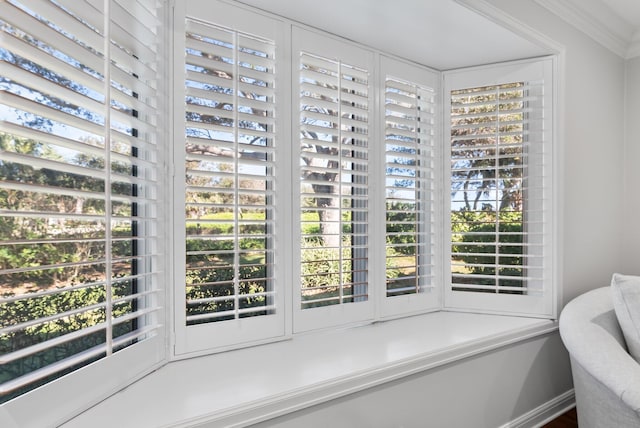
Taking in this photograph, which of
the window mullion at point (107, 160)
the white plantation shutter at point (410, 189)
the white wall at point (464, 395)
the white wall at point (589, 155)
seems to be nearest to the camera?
the window mullion at point (107, 160)

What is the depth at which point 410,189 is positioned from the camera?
89.9 inches

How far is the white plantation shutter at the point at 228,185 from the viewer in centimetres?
160

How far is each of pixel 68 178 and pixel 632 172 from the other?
128 inches

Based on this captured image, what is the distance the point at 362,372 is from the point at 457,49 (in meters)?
1.69

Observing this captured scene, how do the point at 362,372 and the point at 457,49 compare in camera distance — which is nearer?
the point at 362,372

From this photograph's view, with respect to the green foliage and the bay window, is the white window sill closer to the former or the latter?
the bay window

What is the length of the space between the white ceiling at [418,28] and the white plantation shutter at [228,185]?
0.73ft

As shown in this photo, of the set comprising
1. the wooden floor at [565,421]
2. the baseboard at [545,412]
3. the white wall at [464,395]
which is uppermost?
the white wall at [464,395]

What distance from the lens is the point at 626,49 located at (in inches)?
112

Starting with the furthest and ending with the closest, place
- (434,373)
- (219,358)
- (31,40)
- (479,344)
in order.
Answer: (479,344) < (434,373) < (219,358) < (31,40)

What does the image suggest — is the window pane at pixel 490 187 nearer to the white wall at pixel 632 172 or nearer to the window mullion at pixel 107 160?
the white wall at pixel 632 172

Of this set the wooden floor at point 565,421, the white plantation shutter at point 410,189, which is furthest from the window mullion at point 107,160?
the wooden floor at point 565,421

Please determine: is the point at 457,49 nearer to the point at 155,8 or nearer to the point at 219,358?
the point at 155,8

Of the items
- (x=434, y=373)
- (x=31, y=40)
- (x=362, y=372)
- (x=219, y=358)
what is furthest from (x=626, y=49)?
(x=31, y=40)
